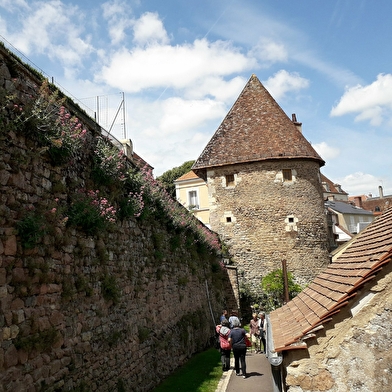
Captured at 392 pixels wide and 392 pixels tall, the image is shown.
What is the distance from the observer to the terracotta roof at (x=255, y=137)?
2262 centimetres

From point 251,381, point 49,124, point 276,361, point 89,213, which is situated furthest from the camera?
point 251,381

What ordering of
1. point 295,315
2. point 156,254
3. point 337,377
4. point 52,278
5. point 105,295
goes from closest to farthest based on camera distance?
1. point 337,377
2. point 52,278
3. point 295,315
4. point 105,295
5. point 156,254

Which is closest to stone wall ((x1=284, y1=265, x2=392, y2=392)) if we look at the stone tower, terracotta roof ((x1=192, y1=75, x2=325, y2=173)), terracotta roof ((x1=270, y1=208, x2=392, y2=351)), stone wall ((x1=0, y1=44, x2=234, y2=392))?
terracotta roof ((x1=270, y1=208, x2=392, y2=351))

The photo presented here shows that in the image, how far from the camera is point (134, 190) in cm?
934

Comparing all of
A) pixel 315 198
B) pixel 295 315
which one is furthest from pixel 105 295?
pixel 315 198

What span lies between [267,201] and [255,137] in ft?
11.1

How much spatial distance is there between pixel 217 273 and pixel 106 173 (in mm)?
12660

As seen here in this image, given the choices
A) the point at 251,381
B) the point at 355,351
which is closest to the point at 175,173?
the point at 251,381

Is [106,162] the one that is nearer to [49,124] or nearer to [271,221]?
[49,124]

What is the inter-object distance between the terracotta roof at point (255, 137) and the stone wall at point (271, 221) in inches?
18.0

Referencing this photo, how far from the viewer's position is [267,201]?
22391 mm

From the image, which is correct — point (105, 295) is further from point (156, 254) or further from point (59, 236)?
point (156, 254)

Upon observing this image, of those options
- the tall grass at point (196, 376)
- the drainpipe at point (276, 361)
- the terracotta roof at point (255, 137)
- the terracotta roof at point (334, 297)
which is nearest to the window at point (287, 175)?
the terracotta roof at point (255, 137)

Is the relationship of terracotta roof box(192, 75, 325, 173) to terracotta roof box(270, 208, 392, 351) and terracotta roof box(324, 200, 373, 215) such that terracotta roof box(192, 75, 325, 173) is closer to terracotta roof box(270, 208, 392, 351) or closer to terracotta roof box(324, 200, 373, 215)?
terracotta roof box(270, 208, 392, 351)
